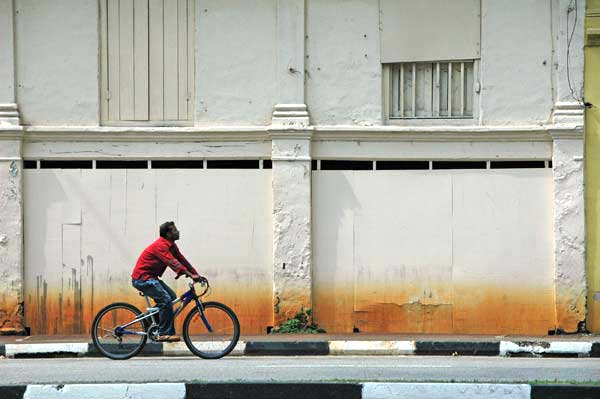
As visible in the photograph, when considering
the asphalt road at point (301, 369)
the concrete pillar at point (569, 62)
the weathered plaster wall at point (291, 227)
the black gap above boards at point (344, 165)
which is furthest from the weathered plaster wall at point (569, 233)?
the weathered plaster wall at point (291, 227)

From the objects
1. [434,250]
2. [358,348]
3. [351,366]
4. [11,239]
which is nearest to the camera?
[351,366]

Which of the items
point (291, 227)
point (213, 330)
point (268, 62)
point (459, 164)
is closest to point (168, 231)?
point (213, 330)

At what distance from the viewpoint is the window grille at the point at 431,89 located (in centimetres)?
1524

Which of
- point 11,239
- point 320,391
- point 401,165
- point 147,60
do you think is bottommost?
point 320,391

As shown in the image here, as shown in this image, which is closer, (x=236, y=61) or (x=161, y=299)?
(x=161, y=299)

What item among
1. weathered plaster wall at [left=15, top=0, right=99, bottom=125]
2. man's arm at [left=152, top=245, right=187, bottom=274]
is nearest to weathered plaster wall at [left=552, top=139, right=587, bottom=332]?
man's arm at [left=152, top=245, right=187, bottom=274]

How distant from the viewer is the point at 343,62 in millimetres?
15180

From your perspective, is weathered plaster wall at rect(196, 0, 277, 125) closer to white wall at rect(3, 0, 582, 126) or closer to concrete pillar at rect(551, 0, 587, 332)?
white wall at rect(3, 0, 582, 126)

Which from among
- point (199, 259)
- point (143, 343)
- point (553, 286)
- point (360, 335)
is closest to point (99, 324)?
point (143, 343)

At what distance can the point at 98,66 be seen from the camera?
604 inches

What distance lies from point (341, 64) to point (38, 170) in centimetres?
439

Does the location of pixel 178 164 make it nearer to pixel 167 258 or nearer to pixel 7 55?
pixel 7 55

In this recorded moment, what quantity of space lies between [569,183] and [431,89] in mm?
2242

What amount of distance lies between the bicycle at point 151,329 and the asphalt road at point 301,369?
0.53ft
